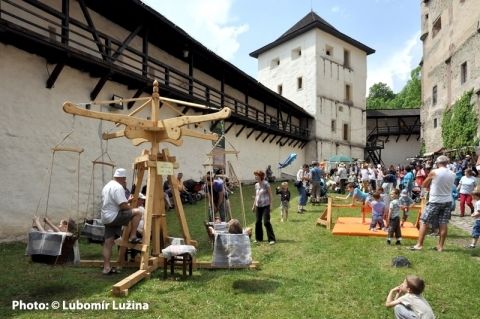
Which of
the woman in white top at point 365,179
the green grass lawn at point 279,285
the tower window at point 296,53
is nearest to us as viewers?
the green grass lawn at point 279,285

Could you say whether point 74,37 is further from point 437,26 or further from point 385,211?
point 437,26

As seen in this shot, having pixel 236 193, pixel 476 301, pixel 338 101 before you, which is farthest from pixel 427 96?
pixel 476 301

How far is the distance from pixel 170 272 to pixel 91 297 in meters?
1.41

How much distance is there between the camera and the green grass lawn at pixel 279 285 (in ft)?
14.7

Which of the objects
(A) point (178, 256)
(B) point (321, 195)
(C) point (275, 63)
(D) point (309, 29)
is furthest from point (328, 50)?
(A) point (178, 256)

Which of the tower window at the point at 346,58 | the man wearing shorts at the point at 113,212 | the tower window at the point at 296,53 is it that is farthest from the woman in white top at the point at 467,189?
the tower window at the point at 346,58

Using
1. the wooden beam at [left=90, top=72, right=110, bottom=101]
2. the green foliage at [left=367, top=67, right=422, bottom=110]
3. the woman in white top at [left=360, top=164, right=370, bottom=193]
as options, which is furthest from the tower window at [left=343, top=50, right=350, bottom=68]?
the wooden beam at [left=90, top=72, right=110, bottom=101]

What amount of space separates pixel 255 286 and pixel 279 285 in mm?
321

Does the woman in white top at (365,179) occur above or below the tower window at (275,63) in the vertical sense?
below

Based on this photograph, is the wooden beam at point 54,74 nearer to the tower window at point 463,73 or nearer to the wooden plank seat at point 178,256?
the wooden plank seat at point 178,256

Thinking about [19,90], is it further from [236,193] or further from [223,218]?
[236,193]

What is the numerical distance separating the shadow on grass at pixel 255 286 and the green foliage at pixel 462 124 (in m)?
17.8

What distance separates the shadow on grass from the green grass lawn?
0.5 inches

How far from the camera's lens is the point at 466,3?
2084 cm
